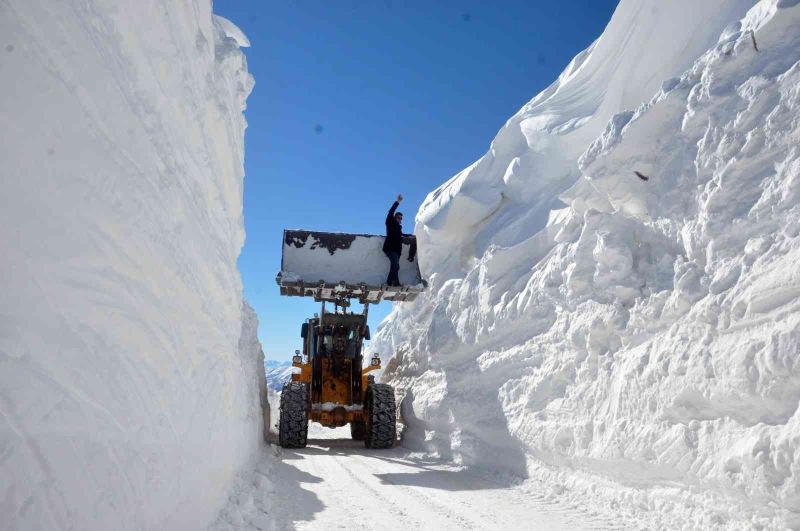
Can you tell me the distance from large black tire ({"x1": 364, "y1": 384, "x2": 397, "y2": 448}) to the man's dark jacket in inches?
108

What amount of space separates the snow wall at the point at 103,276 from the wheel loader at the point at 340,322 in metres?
6.26

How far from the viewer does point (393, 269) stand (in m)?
11.1

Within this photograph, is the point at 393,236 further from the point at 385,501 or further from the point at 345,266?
the point at 385,501

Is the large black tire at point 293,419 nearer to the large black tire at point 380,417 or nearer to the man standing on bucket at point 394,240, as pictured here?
the large black tire at point 380,417

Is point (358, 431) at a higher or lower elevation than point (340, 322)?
lower

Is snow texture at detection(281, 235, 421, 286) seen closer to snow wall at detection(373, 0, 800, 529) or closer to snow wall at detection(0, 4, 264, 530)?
snow wall at detection(373, 0, 800, 529)

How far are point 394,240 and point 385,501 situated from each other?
6.15 m

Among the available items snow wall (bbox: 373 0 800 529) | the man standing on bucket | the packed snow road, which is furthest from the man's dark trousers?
the packed snow road

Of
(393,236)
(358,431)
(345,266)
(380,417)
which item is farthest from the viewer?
(358,431)

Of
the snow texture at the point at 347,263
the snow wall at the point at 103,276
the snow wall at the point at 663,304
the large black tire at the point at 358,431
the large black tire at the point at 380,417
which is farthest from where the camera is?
the large black tire at the point at 358,431

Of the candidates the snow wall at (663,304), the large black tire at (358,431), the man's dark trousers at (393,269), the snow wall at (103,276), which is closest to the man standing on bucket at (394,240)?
the man's dark trousers at (393,269)

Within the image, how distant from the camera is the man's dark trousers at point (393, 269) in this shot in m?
11.0

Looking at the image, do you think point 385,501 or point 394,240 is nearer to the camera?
point 385,501

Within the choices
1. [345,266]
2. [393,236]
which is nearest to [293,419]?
[345,266]
